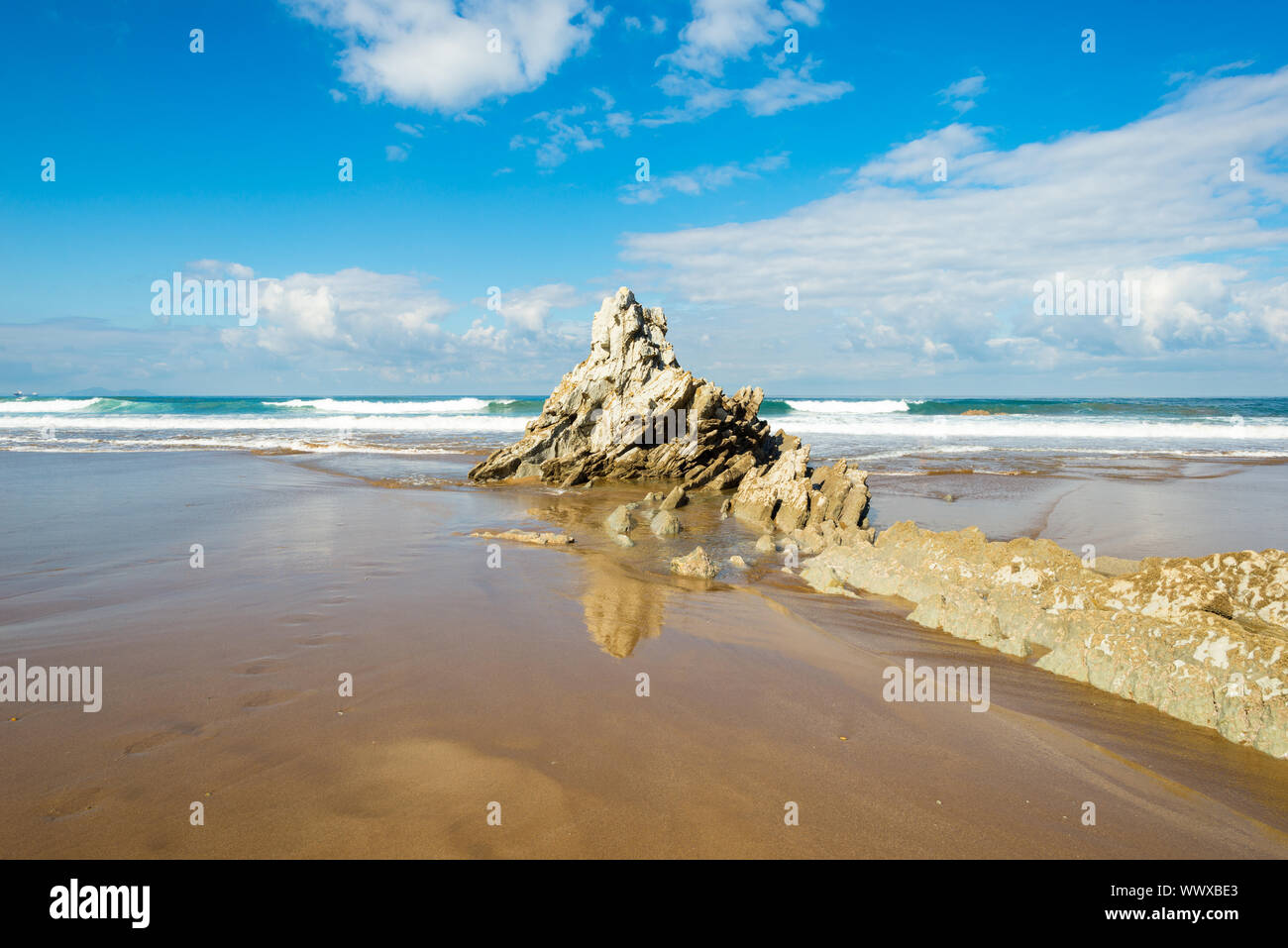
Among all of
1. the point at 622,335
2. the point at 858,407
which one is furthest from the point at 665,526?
the point at 858,407

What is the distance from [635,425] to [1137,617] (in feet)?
43.7

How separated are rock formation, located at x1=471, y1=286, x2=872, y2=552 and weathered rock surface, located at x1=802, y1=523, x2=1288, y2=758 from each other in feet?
28.7

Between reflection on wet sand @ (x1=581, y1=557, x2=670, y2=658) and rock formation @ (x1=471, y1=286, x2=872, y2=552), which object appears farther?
rock formation @ (x1=471, y1=286, x2=872, y2=552)

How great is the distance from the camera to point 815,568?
754 cm

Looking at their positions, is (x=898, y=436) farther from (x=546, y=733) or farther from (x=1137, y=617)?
(x=546, y=733)

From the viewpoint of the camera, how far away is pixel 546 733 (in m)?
3.74

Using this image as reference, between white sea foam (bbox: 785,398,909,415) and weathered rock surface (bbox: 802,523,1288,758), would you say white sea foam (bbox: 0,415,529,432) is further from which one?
weathered rock surface (bbox: 802,523,1288,758)

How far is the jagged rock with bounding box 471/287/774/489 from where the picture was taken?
1675cm

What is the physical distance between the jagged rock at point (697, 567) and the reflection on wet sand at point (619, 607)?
445 millimetres

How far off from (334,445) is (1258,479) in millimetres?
31564

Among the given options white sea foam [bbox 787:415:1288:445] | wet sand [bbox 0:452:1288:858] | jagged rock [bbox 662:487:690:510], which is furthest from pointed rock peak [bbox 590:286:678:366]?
white sea foam [bbox 787:415:1288:445]

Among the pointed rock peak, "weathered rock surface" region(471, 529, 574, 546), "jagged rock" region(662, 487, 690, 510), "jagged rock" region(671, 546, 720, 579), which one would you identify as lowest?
"jagged rock" region(671, 546, 720, 579)

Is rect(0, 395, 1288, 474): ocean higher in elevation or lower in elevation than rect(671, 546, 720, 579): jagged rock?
higher
